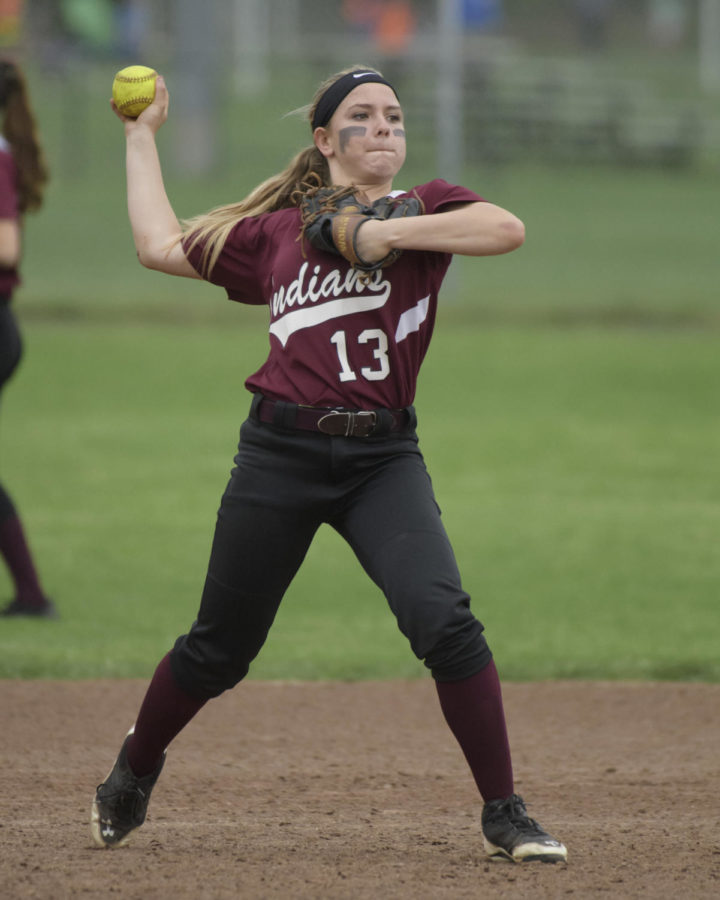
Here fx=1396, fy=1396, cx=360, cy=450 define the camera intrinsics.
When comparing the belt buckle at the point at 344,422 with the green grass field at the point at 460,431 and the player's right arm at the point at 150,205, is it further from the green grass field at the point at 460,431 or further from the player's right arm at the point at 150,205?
the green grass field at the point at 460,431

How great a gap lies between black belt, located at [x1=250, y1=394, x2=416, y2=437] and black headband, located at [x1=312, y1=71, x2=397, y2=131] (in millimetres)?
771

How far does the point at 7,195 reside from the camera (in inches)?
219

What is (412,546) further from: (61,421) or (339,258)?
(61,421)

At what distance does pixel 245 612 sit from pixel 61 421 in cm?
790

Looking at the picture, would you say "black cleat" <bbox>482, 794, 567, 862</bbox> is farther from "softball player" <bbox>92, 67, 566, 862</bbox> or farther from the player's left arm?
the player's left arm

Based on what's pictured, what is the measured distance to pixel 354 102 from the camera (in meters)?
3.52

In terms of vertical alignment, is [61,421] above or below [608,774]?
below

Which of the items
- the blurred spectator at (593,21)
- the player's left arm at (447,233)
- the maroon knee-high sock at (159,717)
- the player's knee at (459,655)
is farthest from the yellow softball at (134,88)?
the blurred spectator at (593,21)

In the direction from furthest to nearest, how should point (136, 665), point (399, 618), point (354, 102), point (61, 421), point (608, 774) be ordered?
point (61, 421), point (136, 665), point (608, 774), point (354, 102), point (399, 618)

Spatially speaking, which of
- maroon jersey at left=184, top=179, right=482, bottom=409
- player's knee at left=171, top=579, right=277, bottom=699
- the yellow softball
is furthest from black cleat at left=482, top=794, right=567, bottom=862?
the yellow softball

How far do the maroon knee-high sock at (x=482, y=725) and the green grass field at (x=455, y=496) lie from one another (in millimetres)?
2250

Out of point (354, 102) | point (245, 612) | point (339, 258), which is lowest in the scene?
A: point (245, 612)

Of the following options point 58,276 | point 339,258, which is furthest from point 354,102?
point 58,276

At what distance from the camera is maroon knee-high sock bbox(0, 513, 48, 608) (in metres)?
5.94
